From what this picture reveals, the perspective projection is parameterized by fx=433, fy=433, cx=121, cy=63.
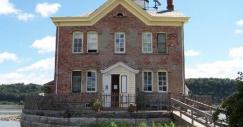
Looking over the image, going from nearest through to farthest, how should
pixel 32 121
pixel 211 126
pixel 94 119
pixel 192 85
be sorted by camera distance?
pixel 211 126
pixel 94 119
pixel 32 121
pixel 192 85

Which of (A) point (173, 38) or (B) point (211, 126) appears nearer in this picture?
(B) point (211, 126)

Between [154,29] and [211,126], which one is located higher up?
[154,29]

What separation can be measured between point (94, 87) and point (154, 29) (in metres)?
6.59

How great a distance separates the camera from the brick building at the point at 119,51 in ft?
110

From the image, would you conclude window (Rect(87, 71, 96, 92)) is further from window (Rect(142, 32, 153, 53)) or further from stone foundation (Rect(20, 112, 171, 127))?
stone foundation (Rect(20, 112, 171, 127))

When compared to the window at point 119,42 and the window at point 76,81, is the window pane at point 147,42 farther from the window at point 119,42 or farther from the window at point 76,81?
the window at point 76,81

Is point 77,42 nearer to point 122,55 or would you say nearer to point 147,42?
point 122,55

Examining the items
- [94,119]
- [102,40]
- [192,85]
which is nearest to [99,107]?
[94,119]

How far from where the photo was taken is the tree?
13859 mm

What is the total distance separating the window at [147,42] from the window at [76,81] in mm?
5541

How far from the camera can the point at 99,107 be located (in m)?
26.9

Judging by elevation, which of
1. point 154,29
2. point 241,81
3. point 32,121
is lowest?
point 32,121

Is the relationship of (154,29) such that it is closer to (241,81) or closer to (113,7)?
(113,7)

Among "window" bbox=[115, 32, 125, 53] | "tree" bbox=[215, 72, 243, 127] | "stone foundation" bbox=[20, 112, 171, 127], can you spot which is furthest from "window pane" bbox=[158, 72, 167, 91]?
"tree" bbox=[215, 72, 243, 127]
